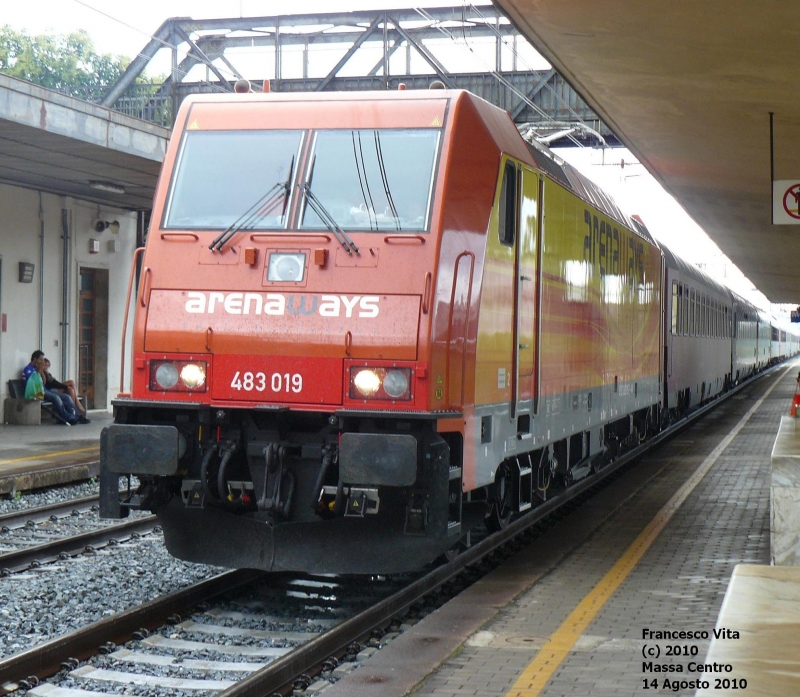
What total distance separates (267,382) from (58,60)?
63599mm

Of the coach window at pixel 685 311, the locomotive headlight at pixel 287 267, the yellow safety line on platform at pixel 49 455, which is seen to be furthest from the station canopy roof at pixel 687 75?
the yellow safety line on platform at pixel 49 455

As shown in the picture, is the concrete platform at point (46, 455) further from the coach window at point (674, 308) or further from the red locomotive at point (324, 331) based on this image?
the coach window at point (674, 308)

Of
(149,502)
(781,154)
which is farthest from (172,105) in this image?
(149,502)

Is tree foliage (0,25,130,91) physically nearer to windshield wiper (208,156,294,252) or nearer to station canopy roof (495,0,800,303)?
station canopy roof (495,0,800,303)

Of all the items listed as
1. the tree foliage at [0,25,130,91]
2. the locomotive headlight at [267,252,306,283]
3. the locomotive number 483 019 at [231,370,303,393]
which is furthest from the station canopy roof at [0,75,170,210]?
the tree foliage at [0,25,130,91]

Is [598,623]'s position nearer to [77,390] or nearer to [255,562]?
[255,562]

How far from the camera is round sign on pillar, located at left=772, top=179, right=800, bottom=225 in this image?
10734 millimetres

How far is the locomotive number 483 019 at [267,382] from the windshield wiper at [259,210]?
2.89 feet

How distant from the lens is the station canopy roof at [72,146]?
486 inches

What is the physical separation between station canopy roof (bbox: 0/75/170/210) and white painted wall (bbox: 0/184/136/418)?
383 millimetres

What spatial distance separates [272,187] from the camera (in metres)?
7.06

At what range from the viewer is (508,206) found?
25.0ft

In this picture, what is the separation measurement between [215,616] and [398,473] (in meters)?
1.59

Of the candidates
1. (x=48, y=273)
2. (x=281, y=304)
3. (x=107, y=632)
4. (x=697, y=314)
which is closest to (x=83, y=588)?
(x=107, y=632)
